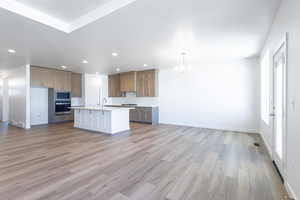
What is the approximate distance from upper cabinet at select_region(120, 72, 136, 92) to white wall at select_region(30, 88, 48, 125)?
3738mm

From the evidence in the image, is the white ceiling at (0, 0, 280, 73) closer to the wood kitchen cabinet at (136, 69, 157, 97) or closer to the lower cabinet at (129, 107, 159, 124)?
the wood kitchen cabinet at (136, 69, 157, 97)

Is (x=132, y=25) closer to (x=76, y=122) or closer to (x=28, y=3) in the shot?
(x=28, y=3)

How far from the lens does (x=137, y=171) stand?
2473 millimetres

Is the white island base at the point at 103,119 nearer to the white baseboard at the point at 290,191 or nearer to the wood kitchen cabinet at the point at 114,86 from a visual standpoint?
the wood kitchen cabinet at the point at 114,86

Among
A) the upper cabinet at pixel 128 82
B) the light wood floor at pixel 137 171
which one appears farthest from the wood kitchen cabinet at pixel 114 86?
the light wood floor at pixel 137 171

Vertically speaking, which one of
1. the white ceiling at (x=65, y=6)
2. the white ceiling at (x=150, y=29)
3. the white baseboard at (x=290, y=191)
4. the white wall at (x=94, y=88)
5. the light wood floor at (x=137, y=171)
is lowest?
the light wood floor at (x=137, y=171)

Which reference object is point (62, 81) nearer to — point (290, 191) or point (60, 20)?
point (60, 20)

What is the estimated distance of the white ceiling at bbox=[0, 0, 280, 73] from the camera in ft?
7.38

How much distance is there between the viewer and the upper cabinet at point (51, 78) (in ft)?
20.3

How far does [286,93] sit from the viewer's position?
199 cm

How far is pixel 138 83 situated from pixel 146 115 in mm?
1772

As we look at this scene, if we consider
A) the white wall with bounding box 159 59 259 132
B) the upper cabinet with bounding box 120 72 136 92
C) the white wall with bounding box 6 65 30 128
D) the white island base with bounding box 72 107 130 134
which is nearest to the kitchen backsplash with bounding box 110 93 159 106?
the white wall with bounding box 159 59 259 132

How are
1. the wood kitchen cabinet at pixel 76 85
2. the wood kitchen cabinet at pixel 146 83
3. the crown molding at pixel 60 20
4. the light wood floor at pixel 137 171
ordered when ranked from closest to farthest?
the light wood floor at pixel 137 171
the crown molding at pixel 60 20
the wood kitchen cabinet at pixel 146 83
the wood kitchen cabinet at pixel 76 85

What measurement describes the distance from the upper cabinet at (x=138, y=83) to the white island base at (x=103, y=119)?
208 cm
